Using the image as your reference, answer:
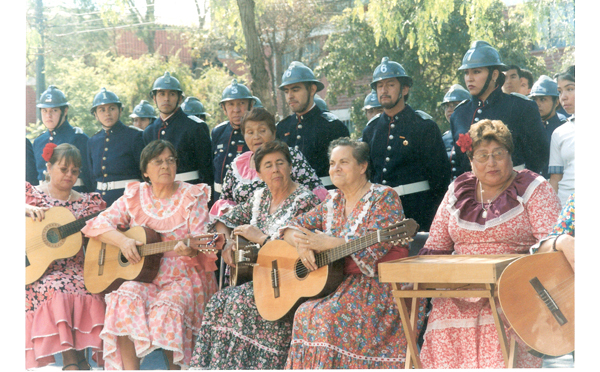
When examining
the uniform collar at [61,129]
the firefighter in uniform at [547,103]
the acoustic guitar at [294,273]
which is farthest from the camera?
the uniform collar at [61,129]

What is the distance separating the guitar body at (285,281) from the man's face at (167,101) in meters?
2.21

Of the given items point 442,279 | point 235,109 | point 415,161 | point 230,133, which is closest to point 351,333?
point 442,279

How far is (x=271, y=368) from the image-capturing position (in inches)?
168

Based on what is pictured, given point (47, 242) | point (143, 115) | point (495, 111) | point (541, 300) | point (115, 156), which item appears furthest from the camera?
point (143, 115)

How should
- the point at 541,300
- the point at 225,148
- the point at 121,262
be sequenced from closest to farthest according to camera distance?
the point at 541,300
the point at 121,262
the point at 225,148

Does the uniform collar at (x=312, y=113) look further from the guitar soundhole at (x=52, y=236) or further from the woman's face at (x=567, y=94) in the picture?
the guitar soundhole at (x=52, y=236)

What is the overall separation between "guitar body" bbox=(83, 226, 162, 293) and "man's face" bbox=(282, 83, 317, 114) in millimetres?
→ 1594

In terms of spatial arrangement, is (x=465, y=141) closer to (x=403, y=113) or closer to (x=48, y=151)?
(x=403, y=113)

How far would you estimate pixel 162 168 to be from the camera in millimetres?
4898

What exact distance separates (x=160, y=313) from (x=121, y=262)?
23.0 inches

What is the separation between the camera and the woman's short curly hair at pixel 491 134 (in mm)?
3936

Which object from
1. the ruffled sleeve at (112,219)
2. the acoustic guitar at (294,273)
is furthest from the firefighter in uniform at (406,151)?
the ruffled sleeve at (112,219)
